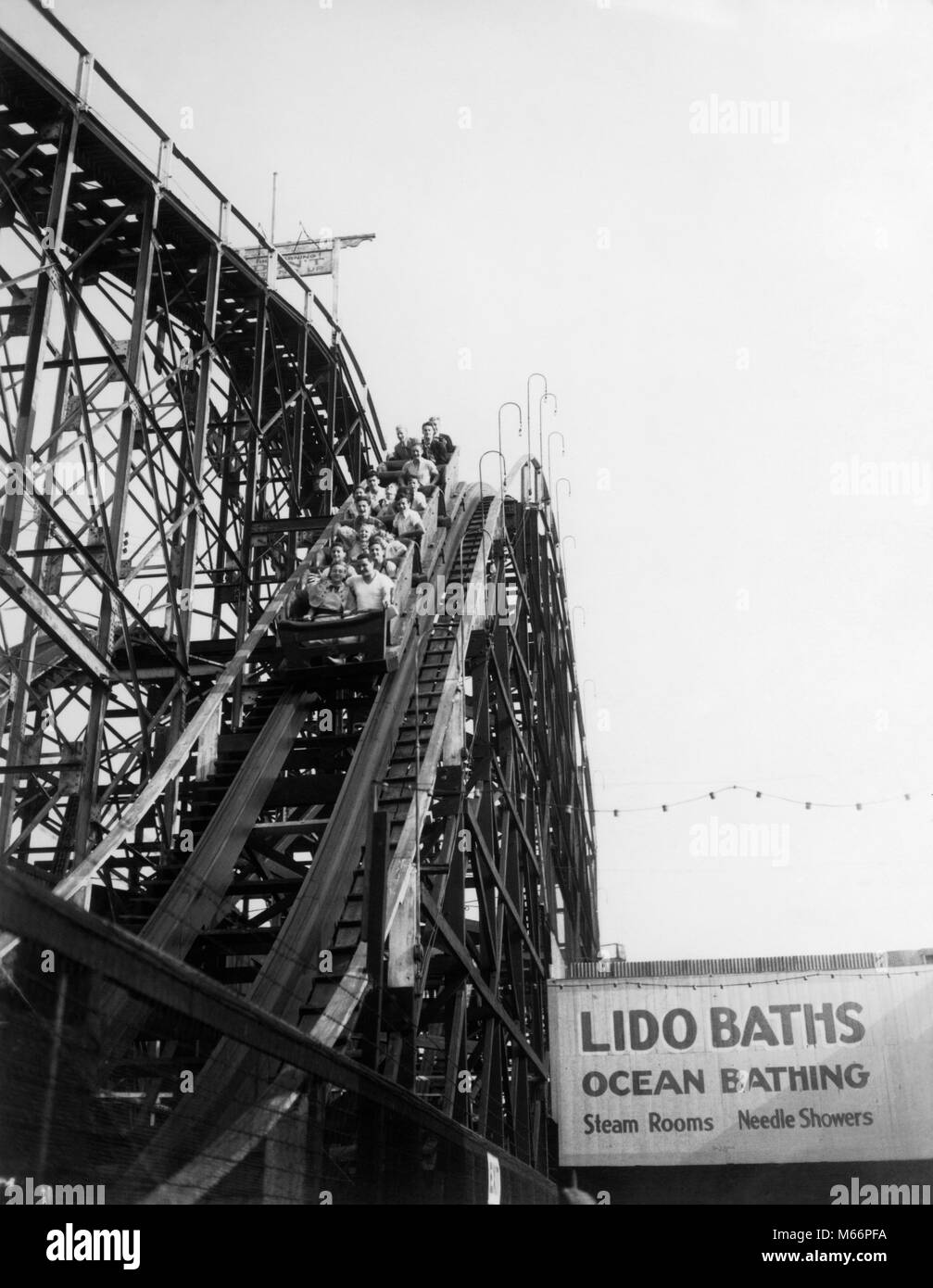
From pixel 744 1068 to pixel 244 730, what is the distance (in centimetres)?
805

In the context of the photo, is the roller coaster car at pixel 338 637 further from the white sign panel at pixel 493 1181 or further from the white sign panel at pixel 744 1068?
the white sign panel at pixel 744 1068

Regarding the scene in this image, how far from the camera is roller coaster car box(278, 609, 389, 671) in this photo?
11.0m

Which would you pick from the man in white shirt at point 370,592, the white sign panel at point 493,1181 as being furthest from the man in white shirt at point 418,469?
the white sign panel at point 493,1181

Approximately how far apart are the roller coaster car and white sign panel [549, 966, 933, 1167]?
668 cm

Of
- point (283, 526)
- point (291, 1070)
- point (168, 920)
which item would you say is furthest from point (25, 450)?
point (291, 1070)

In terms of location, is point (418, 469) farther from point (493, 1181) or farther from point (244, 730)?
point (493, 1181)

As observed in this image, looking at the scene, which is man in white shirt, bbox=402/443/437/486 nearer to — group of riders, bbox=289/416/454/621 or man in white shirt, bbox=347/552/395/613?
group of riders, bbox=289/416/454/621

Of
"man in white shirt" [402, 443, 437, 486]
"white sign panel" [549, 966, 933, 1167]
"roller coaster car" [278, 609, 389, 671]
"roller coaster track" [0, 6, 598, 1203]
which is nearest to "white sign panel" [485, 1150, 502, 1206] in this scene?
"roller coaster track" [0, 6, 598, 1203]

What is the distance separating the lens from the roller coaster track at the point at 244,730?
8.22 m

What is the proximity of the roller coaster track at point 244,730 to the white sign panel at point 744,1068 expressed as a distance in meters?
0.69

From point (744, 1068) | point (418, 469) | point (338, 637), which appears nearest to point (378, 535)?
point (338, 637)

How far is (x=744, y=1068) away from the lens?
15.4 meters
